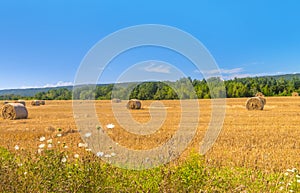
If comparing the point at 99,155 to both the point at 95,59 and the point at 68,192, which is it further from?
the point at 95,59

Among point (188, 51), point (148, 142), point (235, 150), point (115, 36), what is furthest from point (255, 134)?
point (115, 36)

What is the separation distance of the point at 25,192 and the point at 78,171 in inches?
26.9

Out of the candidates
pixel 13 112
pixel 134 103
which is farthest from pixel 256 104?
pixel 13 112

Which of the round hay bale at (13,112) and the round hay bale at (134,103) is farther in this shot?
the round hay bale at (134,103)

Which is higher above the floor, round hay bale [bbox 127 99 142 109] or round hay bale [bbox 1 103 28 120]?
round hay bale [bbox 127 99 142 109]

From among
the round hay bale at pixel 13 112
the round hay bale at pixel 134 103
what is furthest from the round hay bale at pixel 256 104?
the round hay bale at pixel 13 112

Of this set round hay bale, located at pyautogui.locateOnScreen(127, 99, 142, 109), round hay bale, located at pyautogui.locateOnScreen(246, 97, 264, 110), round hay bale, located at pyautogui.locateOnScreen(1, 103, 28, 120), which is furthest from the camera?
round hay bale, located at pyautogui.locateOnScreen(127, 99, 142, 109)

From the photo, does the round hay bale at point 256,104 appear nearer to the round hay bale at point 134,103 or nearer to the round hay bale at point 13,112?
the round hay bale at point 134,103

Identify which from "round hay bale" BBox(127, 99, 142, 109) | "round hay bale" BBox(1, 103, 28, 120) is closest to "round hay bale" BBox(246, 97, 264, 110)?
"round hay bale" BBox(127, 99, 142, 109)

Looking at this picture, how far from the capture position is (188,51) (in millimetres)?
5430

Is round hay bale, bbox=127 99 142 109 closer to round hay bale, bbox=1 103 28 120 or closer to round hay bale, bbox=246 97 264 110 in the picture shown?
round hay bale, bbox=246 97 264 110

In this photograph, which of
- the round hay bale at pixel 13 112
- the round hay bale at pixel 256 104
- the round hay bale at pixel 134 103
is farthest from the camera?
the round hay bale at pixel 134 103

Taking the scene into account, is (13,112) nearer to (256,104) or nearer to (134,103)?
(134,103)

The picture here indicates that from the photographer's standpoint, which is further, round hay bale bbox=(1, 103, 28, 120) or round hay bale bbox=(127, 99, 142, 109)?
round hay bale bbox=(127, 99, 142, 109)
